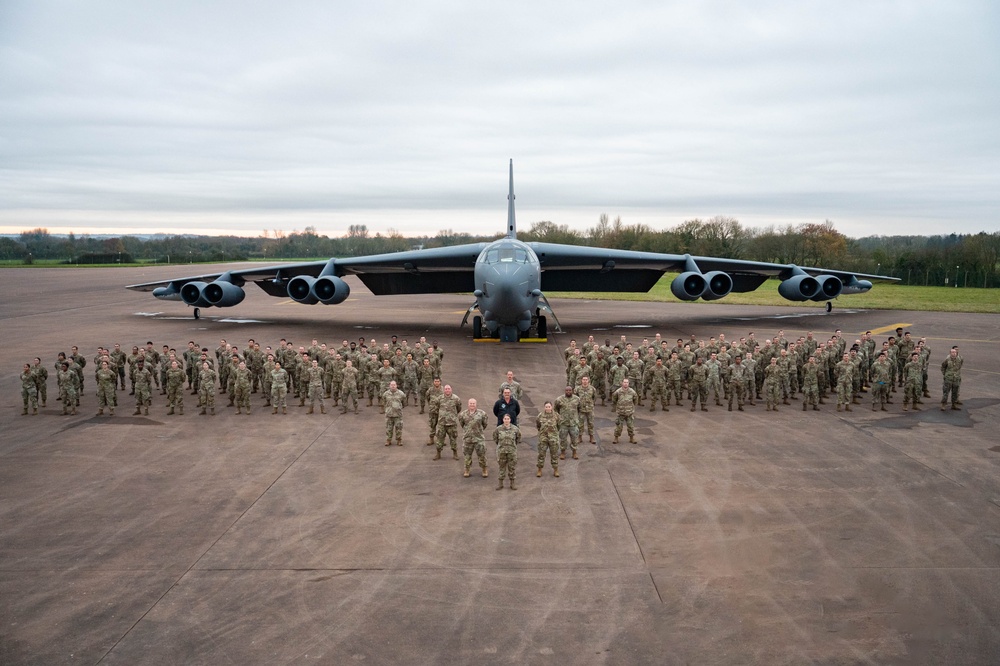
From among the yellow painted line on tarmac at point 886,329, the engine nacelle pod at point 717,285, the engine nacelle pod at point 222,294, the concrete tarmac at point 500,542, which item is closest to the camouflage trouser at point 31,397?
the concrete tarmac at point 500,542

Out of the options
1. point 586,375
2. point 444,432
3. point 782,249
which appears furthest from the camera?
point 782,249

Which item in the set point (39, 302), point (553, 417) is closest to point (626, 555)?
point (553, 417)

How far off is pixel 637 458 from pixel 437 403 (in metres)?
3.37

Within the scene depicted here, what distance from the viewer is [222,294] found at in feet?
86.1

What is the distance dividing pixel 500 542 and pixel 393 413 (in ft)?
13.5

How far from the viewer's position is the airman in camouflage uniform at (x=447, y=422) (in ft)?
33.4

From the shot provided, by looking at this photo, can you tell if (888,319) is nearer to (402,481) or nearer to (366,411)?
(366,411)

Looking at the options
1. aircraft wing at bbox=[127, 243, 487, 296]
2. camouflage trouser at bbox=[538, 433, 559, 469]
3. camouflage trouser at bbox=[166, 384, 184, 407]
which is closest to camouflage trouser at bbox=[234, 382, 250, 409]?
camouflage trouser at bbox=[166, 384, 184, 407]

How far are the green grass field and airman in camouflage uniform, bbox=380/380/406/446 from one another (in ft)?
94.6

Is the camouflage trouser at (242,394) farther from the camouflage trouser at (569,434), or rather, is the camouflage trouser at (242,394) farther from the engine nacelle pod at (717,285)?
the engine nacelle pod at (717,285)

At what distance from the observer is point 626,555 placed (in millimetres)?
6902

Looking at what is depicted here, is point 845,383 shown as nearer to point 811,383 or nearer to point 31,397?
point 811,383

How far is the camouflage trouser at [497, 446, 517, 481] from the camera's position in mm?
8898

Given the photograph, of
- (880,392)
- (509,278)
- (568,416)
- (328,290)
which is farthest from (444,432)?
(328,290)
